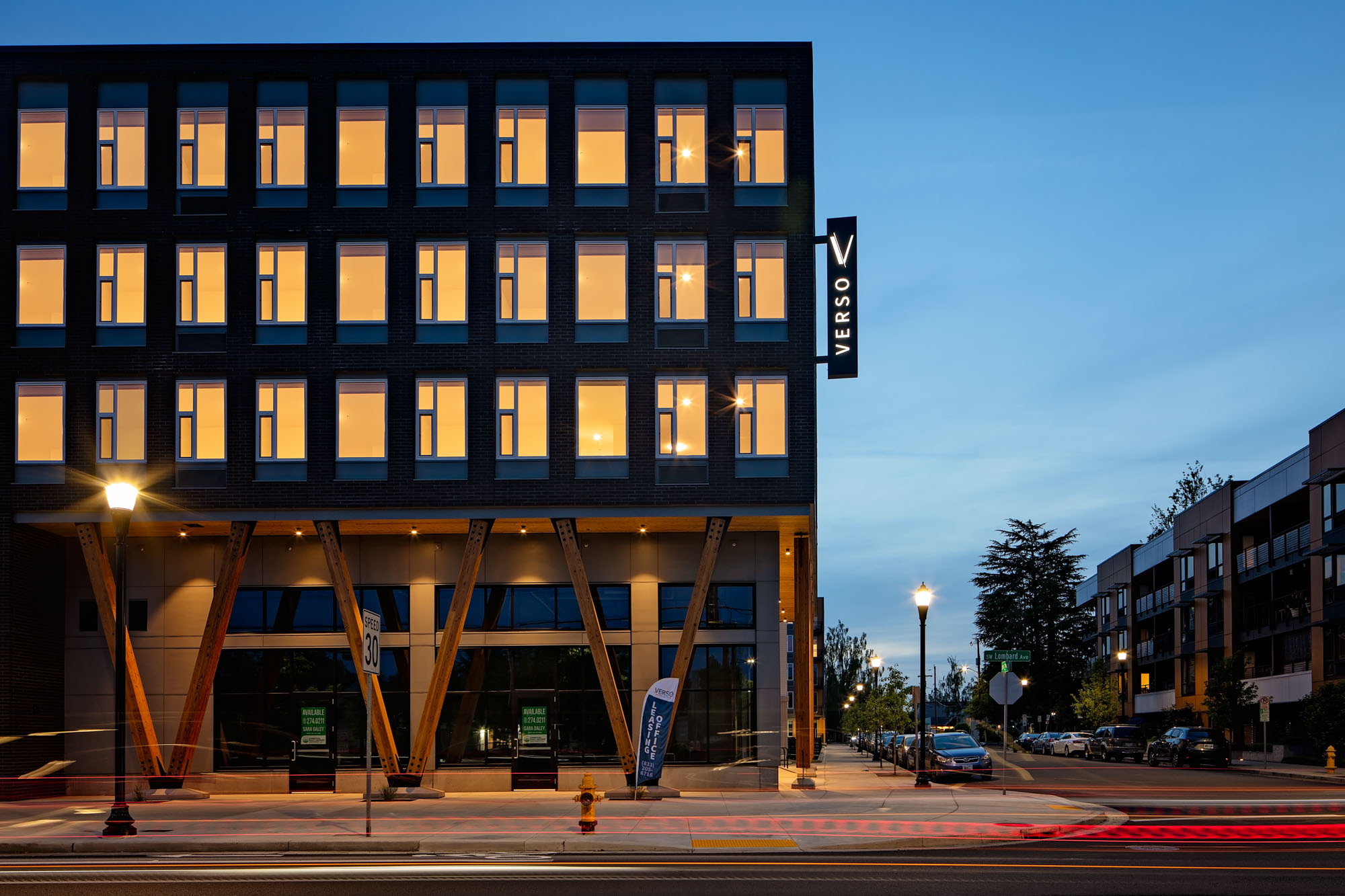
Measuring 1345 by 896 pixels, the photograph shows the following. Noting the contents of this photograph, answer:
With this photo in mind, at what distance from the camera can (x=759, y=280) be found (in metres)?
34.6

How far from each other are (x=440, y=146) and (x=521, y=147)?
2.19 m

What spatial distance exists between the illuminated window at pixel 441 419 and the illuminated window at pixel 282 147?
6.70 m

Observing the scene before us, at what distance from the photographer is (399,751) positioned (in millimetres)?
35656

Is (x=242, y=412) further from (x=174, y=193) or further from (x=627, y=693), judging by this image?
(x=627, y=693)

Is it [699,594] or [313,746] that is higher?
[699,594]

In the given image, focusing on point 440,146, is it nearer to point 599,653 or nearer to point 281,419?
point 281,419

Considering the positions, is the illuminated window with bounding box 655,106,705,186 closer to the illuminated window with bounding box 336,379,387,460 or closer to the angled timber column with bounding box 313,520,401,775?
the illuminated window with bounding box 336,379,387,460

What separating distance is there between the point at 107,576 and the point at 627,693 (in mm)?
14242

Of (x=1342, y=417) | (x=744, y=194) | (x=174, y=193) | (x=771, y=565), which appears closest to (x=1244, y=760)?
(x=1342, y=417)

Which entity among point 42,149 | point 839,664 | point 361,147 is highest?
point 361,147

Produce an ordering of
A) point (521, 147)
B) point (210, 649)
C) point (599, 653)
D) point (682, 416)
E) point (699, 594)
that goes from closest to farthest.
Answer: point (599, 653) < point (699, 594) < point (210, 649) < point (682, 416) < point (521, 147)

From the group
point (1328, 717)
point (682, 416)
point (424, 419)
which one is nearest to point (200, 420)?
point (424, 419)

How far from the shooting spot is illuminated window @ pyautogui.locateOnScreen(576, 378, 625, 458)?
1348 inches

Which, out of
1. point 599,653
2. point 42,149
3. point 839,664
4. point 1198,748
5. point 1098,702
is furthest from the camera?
point 839,664
